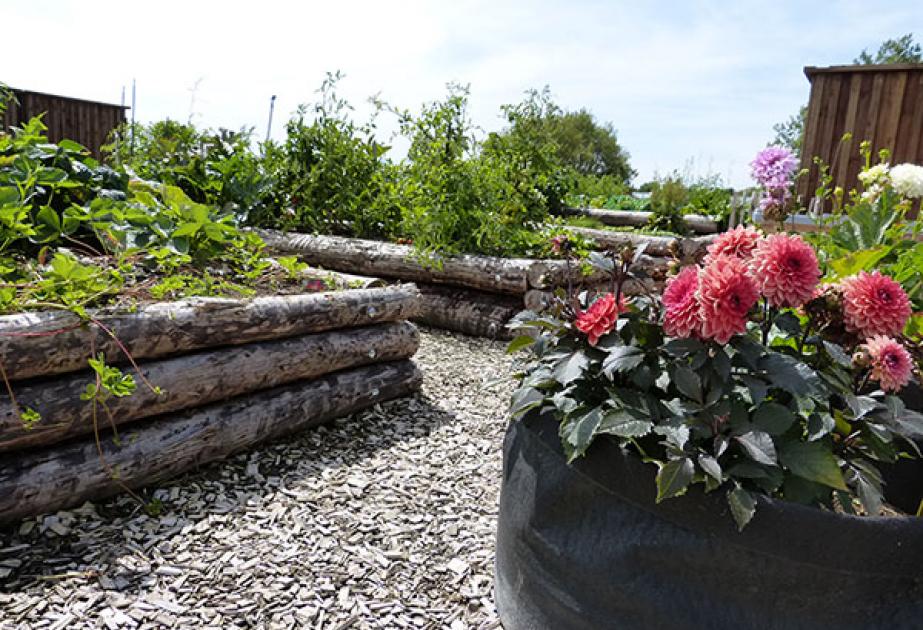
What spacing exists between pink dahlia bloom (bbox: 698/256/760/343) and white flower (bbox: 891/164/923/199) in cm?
167

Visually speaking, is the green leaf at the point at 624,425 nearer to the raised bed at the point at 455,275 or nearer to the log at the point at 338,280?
the log at the point at 338,280

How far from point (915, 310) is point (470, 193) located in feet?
11.2

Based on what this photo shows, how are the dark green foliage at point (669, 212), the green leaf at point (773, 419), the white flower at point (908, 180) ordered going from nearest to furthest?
the green leaf at point (773, 419), the white flower at point (908, 180), the dark green foliage at point (669, 212)

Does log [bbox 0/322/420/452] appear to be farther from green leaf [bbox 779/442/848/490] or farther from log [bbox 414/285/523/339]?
green leaf [bbox 779/442/848/490]

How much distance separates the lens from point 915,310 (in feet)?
6.88

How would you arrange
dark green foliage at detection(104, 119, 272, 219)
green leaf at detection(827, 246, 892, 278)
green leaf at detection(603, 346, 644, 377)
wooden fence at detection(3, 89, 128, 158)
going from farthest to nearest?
wooden fence at detection(3, 89, 128, 158) < dark green foliage at detection(104, 119, 272, 219) < green leaf at detection(827, 246, 892, 278) < green leaf at detection(603, 346, 644, 377)

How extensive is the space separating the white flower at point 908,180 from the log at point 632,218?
761cm

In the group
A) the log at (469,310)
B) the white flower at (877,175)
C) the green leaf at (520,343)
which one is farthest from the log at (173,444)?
the white flower at (877,175)

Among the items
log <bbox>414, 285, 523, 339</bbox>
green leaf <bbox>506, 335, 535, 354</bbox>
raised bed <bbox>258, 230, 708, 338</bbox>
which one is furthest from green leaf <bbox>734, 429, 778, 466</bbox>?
log <bbox>414, 285, 523, 339</bbox>

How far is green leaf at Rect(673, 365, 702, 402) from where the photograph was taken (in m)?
1.37

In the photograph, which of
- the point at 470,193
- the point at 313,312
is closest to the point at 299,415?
the point at 313,312

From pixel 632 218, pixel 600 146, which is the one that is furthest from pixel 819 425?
pixel 600 146

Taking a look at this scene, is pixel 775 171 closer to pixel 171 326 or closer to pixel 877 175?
pixel 877 175

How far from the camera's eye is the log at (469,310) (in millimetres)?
4707
